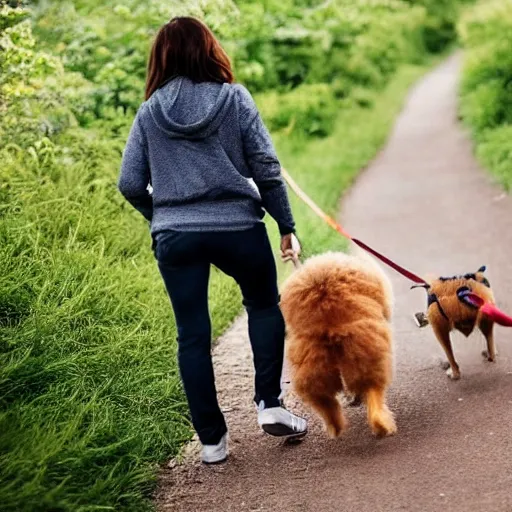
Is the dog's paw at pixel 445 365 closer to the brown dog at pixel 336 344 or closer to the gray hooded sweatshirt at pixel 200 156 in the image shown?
the brown dog at pixel 336 344

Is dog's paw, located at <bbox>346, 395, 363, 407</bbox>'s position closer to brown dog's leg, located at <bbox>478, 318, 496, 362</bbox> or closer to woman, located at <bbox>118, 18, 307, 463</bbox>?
brown dog's leg, located at <bbox>478, 318, 496, 362</bbox>

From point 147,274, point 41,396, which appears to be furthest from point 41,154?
point 41,396

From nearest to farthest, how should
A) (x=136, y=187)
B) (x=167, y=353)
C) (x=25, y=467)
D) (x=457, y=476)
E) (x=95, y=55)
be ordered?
(x=25, y=467) < (x=457, y=476) < (x=136, y=187) < (x=167, y=353) < (x=95, y=55)

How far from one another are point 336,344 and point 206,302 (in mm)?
682

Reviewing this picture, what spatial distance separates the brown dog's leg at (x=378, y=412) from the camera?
149 inches

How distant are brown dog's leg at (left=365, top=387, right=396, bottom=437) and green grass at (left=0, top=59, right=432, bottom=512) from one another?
111cm

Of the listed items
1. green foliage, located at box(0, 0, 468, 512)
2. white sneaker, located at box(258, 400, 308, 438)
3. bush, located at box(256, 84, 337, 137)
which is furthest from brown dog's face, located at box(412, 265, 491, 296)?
bush, located at box(256, 84, 337, 137)

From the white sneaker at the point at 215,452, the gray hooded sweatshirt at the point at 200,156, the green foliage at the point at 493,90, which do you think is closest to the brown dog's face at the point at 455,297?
the gray hooded sweatshirt at the point at 200,156

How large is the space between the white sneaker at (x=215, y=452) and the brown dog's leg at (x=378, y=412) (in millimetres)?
800

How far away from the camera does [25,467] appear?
3359 millimetres

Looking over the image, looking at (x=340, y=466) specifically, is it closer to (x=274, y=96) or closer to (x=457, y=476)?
(x=457, y=476)

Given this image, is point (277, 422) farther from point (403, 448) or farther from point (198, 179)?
point (198, 179)

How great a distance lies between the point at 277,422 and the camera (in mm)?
4039

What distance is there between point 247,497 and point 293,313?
92 cm
